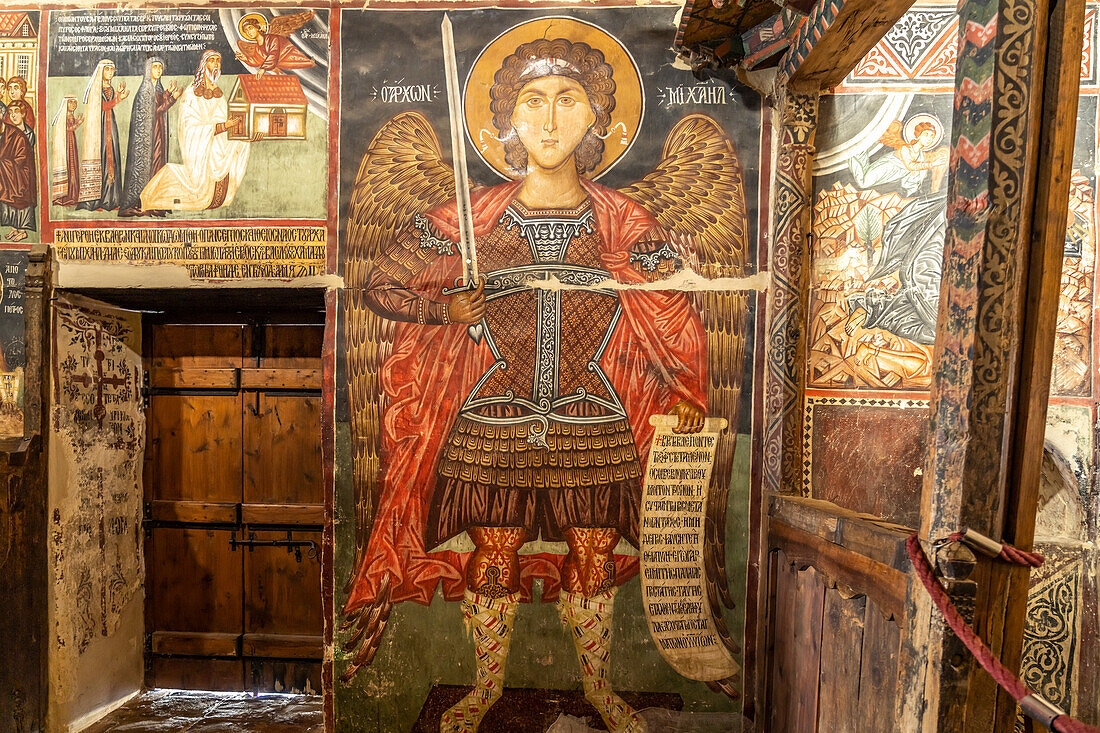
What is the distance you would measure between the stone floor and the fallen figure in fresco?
2.55 feet

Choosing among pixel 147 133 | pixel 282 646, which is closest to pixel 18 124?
pixel 147 133

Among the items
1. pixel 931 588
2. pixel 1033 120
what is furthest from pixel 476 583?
pixel 1033 120

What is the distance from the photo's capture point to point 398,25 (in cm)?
338

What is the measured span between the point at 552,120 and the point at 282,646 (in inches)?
142

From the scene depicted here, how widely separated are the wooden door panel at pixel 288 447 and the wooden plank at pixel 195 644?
0.92 m

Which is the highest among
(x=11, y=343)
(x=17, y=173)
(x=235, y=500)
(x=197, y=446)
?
(x=17, y=173)

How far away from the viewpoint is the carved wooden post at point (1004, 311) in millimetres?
1680

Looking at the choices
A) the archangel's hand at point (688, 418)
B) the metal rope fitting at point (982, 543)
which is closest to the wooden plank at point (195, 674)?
the archangel's hand at point (688, 418)

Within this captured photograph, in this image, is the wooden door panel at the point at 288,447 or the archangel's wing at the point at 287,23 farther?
the wooden door panel at the point at 288,447

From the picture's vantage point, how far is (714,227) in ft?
11.0

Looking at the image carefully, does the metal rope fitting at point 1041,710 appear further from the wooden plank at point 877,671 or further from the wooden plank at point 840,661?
the wooden plank at point 840,661

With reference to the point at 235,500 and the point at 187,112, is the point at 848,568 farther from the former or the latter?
the point at 187,112

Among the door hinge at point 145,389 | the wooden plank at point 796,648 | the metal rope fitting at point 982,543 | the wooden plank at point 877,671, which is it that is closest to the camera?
the metal rope fitting at point 982,543

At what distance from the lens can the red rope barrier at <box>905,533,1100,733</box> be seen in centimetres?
133
